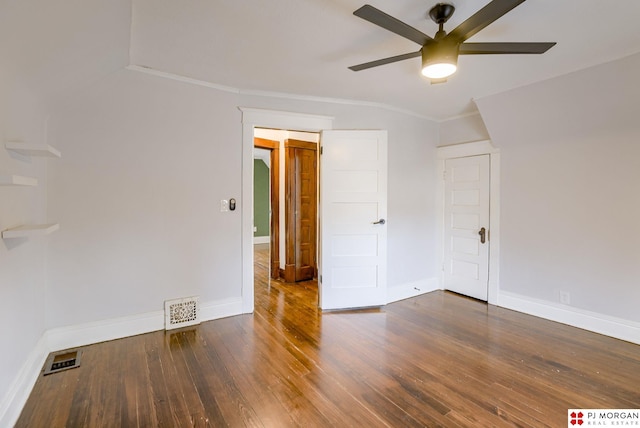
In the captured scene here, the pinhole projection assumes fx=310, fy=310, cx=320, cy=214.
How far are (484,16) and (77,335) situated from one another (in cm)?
356

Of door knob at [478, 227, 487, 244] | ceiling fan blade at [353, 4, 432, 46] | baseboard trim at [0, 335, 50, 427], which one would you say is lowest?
baseboard trim at [0, 335, 50, 427]

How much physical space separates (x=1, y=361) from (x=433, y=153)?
4.52m

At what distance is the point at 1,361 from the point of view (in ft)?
5.32

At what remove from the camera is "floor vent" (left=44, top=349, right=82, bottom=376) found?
2.21 m

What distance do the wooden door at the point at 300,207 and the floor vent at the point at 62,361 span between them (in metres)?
2.67

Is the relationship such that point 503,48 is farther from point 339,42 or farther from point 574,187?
point 574,187

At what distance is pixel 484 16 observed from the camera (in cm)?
150

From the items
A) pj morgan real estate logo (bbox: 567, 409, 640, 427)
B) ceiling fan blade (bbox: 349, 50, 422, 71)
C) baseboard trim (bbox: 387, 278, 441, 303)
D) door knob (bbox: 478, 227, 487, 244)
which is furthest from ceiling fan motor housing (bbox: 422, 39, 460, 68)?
baseboard trim (bbox: 387, 278, 441, 303)

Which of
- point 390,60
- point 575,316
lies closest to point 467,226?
point 575,316

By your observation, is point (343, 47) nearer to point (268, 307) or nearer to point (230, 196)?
point (230, 196)

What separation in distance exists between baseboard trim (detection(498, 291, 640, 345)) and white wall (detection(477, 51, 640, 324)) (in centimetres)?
5

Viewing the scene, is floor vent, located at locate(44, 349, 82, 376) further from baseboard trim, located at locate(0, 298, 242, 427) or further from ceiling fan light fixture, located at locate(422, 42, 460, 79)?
ceiling fan light fixture, located at locate(422, 42, 460, 79)

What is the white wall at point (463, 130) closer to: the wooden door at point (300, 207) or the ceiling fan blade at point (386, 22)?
the wooden door at point (300, 207)

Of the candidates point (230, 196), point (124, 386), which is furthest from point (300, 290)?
point (124, 386)
